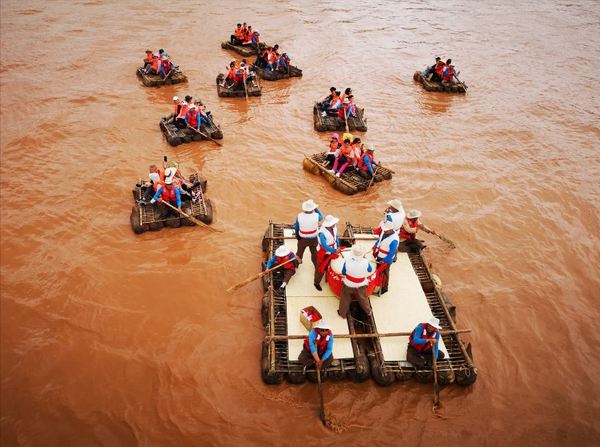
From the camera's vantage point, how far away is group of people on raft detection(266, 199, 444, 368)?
5.40m

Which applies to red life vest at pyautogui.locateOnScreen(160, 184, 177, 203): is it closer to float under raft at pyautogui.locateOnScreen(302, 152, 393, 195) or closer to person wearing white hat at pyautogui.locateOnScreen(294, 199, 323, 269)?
person wearing white hat at pyautogui.locateOnScreen(294, 199, 323, 269)

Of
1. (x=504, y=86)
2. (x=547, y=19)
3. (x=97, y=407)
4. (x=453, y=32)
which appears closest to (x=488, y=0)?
(x=547, y=19)

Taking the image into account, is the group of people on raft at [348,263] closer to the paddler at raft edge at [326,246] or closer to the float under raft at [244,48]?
the paddler at raft edge at [326,246]

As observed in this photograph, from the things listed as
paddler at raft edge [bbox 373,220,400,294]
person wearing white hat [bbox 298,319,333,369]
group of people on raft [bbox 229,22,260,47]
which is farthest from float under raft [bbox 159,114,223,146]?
group of people on raft [bbox 229,22,260,47]

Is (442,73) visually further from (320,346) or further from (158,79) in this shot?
(320,346)

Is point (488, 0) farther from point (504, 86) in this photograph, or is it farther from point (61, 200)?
point (61, 200)

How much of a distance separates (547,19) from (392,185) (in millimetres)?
27360

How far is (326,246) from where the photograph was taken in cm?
645

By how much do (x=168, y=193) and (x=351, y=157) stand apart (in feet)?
15.6

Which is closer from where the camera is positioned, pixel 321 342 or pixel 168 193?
pixel 321 342

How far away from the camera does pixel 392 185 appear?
407 inches

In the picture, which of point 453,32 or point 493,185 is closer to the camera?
point 493,185

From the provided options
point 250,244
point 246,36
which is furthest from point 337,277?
point 246,36

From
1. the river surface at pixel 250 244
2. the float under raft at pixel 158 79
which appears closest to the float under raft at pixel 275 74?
the river surface at pixel 250 244
